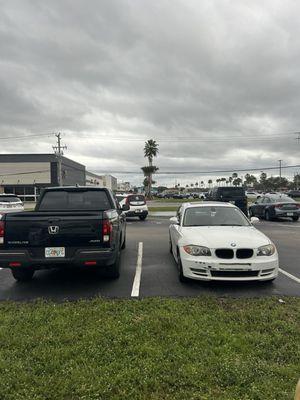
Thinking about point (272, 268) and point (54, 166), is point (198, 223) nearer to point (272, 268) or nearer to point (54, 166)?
point (272, 268)

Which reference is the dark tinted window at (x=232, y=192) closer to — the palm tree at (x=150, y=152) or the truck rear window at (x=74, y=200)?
the truck rear window at (x=74, y=200)

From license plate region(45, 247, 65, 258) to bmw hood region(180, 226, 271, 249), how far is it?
2.12 meters

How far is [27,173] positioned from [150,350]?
261 feet

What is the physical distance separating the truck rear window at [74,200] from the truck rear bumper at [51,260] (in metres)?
1.72

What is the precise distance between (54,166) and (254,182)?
99872 millimetres

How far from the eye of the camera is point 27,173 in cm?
7881

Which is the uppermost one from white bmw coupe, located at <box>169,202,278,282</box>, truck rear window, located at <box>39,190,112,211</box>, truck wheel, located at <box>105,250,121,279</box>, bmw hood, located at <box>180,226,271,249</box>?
truck rear window, located at <box>39,190,112,211</box>

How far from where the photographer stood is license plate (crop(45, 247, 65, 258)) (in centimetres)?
610

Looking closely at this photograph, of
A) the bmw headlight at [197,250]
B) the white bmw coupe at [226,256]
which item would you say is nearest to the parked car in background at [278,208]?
the white bmw coupe at [226,256]

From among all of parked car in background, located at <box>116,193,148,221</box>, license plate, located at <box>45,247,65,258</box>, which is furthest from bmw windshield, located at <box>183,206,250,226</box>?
parked car in background, located at <box>116,193,148,221</box>

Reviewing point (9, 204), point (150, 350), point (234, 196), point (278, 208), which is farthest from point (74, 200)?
point (234, 196)

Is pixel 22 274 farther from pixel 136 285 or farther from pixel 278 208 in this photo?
pixel 278 208

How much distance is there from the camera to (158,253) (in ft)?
33.3

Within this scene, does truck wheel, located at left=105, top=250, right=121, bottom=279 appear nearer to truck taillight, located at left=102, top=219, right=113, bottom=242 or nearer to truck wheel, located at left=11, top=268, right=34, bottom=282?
truck taillight, located at left=102, top=219, right=113, bottom=242
